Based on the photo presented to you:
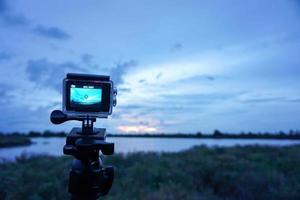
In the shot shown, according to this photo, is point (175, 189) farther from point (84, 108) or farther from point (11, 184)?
point (84, 108)

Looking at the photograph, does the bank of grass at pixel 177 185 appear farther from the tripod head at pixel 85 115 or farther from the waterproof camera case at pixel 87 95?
the waterproof camera case at pixel 87 95

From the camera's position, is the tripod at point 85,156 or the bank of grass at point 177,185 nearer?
the tripod at point 85,156

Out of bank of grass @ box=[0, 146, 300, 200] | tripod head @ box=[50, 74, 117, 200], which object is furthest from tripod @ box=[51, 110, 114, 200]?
bank of grass @ box=[0, 146, 300, 200]

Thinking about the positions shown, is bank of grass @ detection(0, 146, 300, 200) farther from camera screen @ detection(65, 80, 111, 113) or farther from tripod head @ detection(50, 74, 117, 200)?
camera screen @ detection(65, 80, 111, 113)

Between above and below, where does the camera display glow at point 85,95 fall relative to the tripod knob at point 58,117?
above

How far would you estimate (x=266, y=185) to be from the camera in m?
7.11

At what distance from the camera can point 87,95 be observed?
1.85 meters

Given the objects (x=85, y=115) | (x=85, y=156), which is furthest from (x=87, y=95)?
(x=85, y=156)

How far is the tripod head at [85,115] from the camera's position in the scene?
1.82 m

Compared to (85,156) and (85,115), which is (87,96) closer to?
(85,115)

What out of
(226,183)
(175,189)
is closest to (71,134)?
(175,189)

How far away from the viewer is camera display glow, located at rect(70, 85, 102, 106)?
1.84 meters

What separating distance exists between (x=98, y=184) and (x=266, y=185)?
6.08 meters

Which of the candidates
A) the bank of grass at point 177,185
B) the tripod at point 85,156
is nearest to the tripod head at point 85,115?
the tripod at point 85,156
